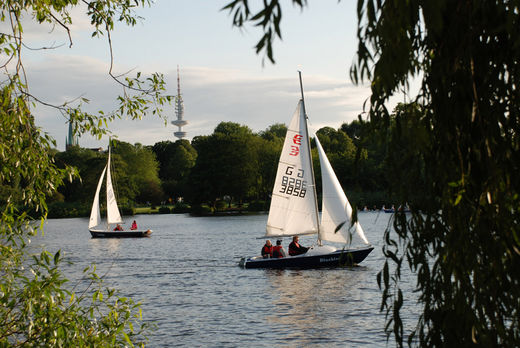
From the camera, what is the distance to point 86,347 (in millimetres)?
7988

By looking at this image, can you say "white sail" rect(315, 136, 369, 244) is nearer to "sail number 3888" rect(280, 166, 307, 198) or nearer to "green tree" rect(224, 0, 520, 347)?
"sail number 3888" rect(280, 166, 307, 198)

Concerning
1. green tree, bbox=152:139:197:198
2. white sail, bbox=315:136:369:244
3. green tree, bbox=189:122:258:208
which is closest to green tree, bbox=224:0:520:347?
white sail, bbox=315:136:369:244

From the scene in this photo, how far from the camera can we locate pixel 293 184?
1280 inches

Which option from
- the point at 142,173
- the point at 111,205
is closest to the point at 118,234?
the point at 111,205

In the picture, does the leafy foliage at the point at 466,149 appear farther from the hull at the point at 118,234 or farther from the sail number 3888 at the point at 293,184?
the hull at the point at 118,234

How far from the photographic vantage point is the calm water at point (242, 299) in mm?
18978

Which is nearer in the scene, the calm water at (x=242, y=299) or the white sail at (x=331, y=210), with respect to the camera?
the calm water at (x=242, y=299)

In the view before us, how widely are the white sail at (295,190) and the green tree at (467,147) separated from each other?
26671 millimetres

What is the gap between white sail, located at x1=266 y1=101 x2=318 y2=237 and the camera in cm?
3198

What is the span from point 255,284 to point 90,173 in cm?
8898

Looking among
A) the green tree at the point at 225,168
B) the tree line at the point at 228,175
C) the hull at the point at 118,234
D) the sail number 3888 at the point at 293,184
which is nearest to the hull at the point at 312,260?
the sail number 3888 at the point at 293,184

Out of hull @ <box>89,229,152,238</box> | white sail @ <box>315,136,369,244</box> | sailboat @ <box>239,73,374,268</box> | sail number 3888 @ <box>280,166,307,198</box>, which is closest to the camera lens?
white sail @ <box>315,136,369,244</box>

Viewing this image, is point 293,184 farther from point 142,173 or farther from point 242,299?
point 142,173

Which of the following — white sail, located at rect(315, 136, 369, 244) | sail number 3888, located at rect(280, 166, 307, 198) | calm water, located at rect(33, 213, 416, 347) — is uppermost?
sail number 3888, located at rect(280, 166, 307, 198)
